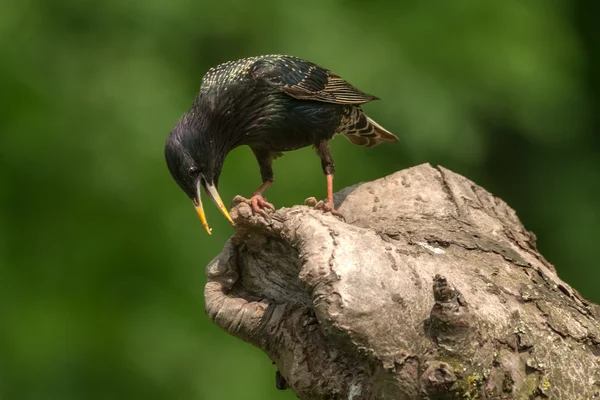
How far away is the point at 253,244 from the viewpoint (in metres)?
3.11

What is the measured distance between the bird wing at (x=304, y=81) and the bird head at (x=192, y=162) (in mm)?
547

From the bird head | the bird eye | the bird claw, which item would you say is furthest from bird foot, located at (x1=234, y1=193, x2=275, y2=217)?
the bird eye

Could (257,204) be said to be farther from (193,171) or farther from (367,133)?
(367,133)

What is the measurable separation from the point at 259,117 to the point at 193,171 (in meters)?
0.57

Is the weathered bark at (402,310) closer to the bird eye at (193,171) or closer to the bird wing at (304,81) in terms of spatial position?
the bird eye at (193,171)

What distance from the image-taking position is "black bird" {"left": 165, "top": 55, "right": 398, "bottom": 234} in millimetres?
3635

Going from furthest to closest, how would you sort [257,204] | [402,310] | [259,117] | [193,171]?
[259,117] < [193,171] < [257,204] < [402,310]

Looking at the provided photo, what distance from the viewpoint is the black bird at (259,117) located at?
3635mm

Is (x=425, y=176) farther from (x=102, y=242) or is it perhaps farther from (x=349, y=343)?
(x=102, y=242)

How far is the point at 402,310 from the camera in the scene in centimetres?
258

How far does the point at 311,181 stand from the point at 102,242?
1232mm

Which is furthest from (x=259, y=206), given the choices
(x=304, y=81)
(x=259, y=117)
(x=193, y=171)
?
(x=304, y=81)

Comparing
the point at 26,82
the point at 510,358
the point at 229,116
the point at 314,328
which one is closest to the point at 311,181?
the point at 229,116

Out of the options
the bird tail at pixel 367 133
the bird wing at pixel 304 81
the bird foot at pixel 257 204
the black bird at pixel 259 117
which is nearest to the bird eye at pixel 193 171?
the black bird at pixel 259 117
